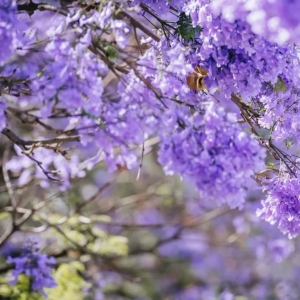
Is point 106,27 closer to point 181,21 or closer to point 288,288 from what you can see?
point 181,21

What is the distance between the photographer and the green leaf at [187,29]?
71.4 inches

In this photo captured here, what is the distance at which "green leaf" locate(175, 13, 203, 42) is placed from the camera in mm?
1813

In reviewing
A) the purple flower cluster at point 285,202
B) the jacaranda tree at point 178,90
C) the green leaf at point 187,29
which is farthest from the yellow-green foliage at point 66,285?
the green leaf at point 187,29

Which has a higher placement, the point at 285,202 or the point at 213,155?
the point at 285,202

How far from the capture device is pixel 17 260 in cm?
267

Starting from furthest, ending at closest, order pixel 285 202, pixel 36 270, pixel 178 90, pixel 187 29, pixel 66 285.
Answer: pixel 66 285 < pixel 36 270 < pixel 285 202 < pixel 187 29 < pixel 178 90

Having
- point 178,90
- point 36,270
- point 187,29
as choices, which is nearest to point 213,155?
point 178,90

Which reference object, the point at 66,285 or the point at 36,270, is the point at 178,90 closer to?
the point at 36,270

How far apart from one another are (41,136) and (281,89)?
1.68m

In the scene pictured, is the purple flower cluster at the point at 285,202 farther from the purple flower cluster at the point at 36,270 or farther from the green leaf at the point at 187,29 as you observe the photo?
the purple flower cluster at the point at 36,270

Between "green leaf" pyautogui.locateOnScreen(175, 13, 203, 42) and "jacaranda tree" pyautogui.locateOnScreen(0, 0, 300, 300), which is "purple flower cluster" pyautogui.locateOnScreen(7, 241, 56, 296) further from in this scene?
"green leaf" pyautogui.locateOnScreen(175, 13, 203, 42)

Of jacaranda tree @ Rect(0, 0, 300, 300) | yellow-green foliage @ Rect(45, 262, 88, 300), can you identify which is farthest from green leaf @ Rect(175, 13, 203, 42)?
yellow-green foliage @ Rect(45, 262, 88, 300)

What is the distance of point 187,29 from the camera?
183cm

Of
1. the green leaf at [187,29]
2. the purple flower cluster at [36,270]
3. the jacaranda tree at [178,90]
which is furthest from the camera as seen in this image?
the purple flower cluster at [36,270]
